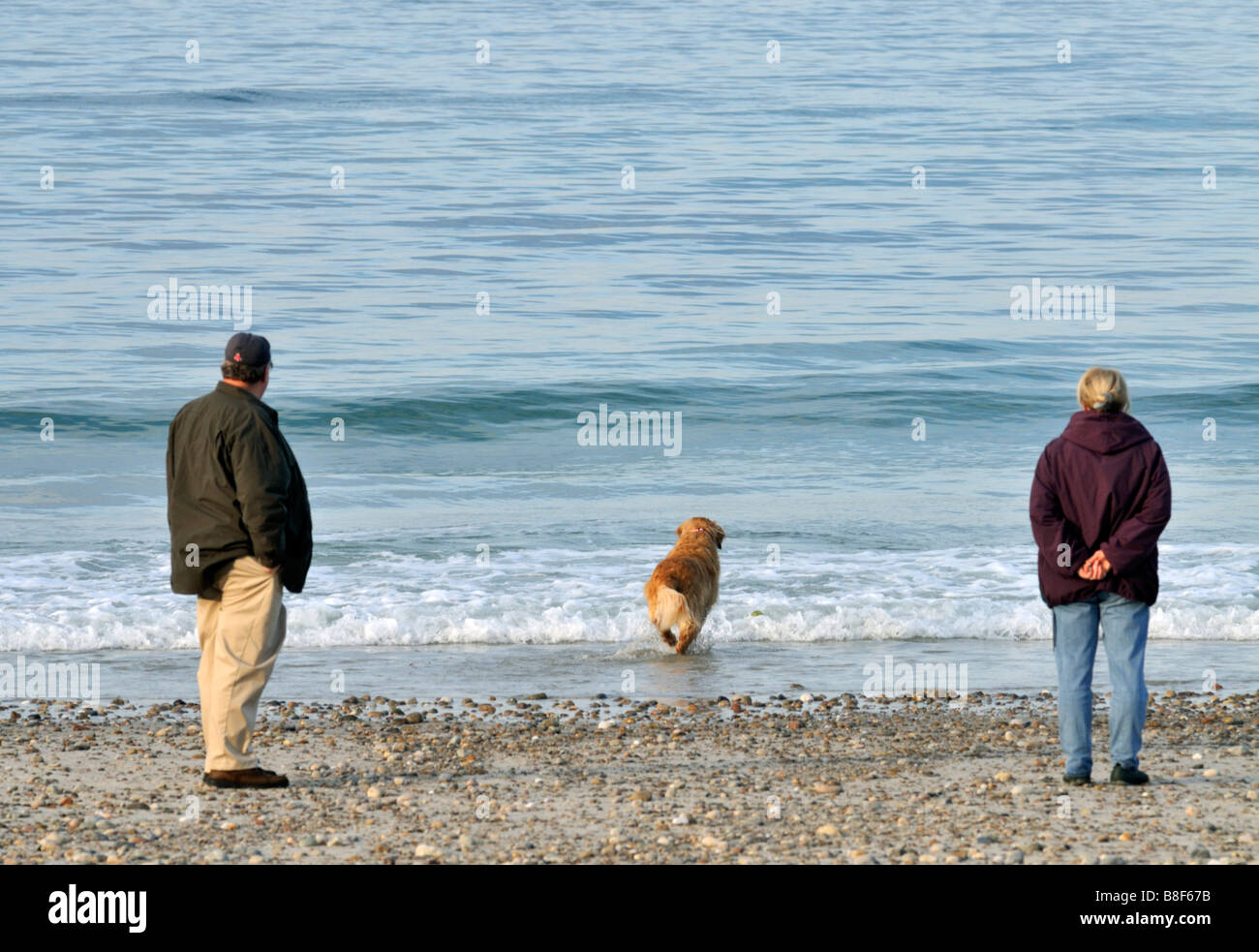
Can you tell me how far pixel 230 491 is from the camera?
6145mm

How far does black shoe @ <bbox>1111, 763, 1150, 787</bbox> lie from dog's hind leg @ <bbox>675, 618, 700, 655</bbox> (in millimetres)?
3575

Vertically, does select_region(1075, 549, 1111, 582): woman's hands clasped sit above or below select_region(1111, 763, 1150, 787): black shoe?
above

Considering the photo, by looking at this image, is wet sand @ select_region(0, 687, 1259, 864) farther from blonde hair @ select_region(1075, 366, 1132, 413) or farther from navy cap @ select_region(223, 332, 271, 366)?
navy cap @ select_region(223, 332, 271, 366)

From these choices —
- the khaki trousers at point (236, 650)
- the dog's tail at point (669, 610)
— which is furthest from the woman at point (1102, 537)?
the dog's tail at point (669, 610)

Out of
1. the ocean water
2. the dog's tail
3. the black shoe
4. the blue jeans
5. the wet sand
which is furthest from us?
the ocean water

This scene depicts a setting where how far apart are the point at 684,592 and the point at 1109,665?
3.68m

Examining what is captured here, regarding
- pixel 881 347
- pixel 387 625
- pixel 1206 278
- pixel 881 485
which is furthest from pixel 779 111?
pixel 387 625

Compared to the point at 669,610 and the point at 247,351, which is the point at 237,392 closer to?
the point at 247,351

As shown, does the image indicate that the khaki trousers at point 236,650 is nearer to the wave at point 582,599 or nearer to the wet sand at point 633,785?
the wet sand at point 633,785

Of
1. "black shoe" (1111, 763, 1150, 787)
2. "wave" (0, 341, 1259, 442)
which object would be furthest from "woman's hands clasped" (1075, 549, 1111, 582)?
"wave" (0, 341, 1259, 442)

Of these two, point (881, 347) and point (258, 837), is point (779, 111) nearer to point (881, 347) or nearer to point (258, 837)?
point (881, 347)

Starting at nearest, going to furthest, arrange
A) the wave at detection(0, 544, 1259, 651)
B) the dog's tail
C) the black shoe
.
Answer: the black shoe < the dog's tail < the wave at detection(0, 544, 1259, 651)

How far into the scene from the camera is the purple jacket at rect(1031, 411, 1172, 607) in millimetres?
6059

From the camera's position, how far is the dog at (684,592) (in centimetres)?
959
